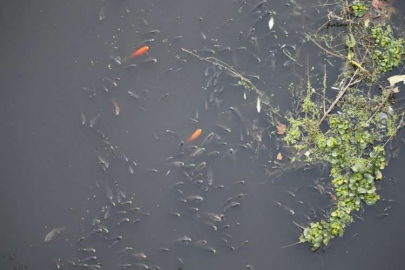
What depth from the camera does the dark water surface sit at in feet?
6.63

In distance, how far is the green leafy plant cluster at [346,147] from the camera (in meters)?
1.97

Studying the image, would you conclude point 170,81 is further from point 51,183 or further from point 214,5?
point 51,183

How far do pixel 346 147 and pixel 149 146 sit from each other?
0.99 metres

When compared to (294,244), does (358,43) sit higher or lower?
higher

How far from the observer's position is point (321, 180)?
2.02 metres

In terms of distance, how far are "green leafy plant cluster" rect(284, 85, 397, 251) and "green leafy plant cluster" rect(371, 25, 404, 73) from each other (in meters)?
0.16

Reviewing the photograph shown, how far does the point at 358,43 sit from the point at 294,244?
1063 mm

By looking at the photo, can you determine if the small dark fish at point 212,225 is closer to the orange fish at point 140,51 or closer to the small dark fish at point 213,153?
the small dark fish at point 213,153

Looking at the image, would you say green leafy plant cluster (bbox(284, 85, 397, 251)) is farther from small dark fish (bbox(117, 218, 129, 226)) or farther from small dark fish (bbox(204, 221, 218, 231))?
small dark fish (bbox(117, 218, 129, 226))

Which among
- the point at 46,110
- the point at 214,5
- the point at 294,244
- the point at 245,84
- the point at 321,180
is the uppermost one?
the point at 214,5

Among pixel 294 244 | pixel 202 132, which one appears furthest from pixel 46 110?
pixel 294 244

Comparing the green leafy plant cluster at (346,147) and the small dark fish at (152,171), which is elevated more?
the small dark fish at (152,171)

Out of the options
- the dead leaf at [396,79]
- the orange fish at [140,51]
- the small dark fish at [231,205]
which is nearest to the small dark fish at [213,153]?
the small dark fish at [231,205]

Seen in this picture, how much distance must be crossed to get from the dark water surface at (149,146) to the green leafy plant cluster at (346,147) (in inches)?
3.1
